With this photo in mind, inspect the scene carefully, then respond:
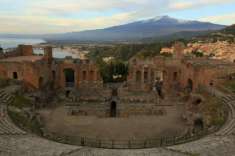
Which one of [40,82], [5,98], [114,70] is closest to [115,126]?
[5,98]

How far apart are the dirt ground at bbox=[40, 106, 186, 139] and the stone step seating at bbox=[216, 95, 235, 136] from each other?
4493mm

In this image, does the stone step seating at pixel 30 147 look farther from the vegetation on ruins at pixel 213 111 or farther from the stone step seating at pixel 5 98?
the vegetation on ruins at pixel 213 111

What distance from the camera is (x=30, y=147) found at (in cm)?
2025

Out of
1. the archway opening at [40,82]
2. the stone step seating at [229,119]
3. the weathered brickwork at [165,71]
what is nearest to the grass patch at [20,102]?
the archway opening at [40,82]

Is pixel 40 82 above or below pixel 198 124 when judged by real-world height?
above

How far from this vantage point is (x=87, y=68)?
4456 cm

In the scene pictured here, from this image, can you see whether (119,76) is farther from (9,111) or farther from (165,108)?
(9,111)

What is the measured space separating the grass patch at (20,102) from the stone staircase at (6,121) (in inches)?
20.7

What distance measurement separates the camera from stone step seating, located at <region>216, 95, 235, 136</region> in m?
23.4

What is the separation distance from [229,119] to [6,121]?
18.0 m

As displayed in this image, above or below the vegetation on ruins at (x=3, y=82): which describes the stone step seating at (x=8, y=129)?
below

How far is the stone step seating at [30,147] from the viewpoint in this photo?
19250 mm

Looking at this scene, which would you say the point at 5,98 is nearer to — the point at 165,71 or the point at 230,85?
the point at 165,71

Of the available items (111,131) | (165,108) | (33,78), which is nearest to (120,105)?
(165,108)
